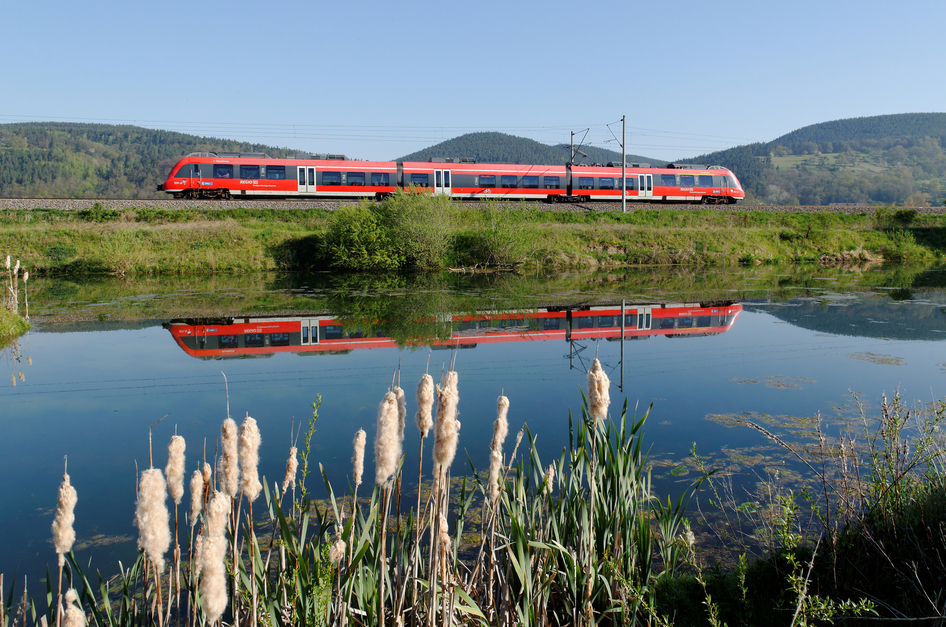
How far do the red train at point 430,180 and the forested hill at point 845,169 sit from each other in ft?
247

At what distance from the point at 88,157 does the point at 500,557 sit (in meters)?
145

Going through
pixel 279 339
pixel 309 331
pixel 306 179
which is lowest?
pixel 279 339

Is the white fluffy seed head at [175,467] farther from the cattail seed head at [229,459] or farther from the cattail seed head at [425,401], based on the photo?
the cattail seed head at [425,401]

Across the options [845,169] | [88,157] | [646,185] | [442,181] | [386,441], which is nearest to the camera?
[386,441]

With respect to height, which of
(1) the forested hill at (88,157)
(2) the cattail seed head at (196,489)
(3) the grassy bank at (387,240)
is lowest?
(2) the cattail seed head at (196,489)

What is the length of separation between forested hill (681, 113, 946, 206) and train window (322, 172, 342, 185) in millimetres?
92820

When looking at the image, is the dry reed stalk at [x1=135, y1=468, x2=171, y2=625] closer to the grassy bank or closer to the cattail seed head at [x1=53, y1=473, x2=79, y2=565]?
the cattail seed head at [x1=53, y1=473, x2=79, y2=565]

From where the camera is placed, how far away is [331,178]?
1326 inches

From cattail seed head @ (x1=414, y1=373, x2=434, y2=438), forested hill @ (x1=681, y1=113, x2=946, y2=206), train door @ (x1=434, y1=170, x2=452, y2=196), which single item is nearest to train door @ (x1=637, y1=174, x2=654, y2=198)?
train door @ (x1=434, y1=170, x2=452, y2=196)

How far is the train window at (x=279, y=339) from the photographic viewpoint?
45.4ft

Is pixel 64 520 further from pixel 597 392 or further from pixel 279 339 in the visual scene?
pixel 279 339

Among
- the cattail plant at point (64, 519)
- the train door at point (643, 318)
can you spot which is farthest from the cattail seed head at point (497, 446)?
the train door at point (643, 318)

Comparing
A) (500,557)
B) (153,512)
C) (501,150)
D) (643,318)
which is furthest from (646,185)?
(501,150)

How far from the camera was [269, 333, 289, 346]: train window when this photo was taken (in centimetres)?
1385
